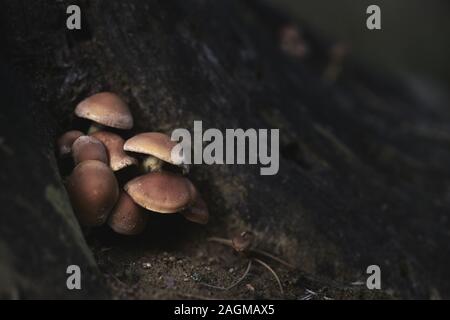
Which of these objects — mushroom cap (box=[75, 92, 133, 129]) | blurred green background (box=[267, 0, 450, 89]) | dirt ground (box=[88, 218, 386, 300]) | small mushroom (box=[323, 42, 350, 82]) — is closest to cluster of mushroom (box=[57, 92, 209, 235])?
mushroom cap (box=[75, 92, 133, 129])

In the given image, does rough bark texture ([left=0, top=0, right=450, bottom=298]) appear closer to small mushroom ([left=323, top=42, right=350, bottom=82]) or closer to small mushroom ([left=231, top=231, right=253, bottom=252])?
small mushroom ([left=231, top=231, right=253, bottom=252])

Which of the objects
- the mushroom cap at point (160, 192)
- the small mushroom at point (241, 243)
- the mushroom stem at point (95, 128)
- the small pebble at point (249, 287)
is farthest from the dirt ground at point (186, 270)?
the mushroom stem at point (95, 128)

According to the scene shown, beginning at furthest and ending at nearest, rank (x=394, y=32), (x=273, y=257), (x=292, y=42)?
(x=394, y=32) < (x=292, y=42) < (x=273, y=257)

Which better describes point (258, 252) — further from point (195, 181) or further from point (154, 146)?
point (154, 146)

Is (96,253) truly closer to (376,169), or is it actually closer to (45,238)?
(45,238)

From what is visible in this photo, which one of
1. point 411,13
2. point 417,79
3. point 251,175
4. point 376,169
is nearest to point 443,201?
point 376,169

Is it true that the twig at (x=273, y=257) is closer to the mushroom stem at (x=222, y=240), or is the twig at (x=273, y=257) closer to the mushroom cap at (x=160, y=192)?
the mushroom stem at (x=222, y=240)

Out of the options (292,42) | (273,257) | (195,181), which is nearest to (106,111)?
(195,181)
